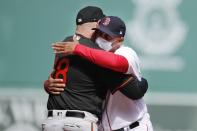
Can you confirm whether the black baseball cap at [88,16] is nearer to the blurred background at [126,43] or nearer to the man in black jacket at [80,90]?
the man in black jacket at [80,90]

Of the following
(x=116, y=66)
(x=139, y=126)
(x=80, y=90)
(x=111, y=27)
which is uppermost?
(x=111, y=27)

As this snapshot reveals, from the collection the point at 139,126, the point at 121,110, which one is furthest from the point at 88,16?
the point at 139,126

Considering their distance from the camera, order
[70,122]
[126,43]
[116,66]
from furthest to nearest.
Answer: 1. [126,43]
2. [70,122]
3. [116,66]

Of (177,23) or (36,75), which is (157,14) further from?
(36,75)

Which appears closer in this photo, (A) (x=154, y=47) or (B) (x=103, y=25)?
(B) (x=103, y=25)

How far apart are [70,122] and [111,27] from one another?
0.61m

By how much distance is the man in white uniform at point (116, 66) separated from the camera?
3.86m

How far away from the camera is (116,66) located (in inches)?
150

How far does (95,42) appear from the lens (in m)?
4.06

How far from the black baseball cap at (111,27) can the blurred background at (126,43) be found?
1.73 meters

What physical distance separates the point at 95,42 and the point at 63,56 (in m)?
0.21

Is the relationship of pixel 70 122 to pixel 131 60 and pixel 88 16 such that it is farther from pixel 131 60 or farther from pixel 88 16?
pixel 88 16

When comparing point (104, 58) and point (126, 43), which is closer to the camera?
point (104, 58)

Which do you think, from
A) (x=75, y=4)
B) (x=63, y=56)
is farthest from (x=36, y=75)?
(x=63, y=56)
